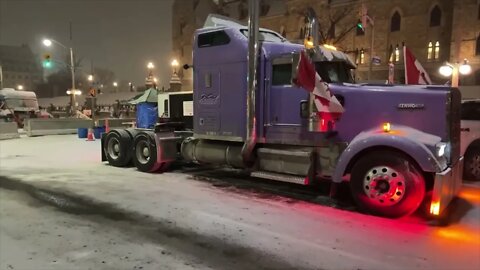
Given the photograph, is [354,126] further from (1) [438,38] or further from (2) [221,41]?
(1) [438,38]

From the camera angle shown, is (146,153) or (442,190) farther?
(146,153)

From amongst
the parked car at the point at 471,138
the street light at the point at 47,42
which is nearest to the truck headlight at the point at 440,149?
the parked car at the point at 471,138

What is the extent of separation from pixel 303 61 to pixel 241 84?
75.0 inches

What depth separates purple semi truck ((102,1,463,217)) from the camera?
622 cm

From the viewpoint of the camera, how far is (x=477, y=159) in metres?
9.81

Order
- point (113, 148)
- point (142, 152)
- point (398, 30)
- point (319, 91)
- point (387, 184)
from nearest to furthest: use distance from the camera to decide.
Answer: point (387, 184) → point (319, 91) → point (142, 152) → point (113, 148) → point (398, 30)

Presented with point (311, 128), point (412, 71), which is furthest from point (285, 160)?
point (412, 71)

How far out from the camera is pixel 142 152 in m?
10.6

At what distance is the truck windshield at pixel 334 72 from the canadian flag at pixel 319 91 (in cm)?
56

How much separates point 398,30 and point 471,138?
40.0 meters

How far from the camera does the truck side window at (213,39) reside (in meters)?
8.35

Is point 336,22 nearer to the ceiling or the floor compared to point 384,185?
nearer to the ceiling

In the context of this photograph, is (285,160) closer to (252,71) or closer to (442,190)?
(252,71)

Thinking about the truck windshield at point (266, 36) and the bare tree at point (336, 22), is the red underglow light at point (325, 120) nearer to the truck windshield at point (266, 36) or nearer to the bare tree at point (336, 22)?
the truck windshield at point (266, 36)
